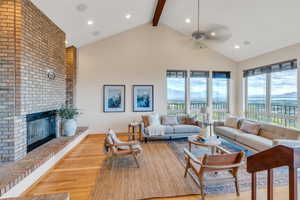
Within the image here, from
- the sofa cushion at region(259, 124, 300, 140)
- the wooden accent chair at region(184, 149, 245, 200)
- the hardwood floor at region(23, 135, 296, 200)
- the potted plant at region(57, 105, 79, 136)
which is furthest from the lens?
the potted plant at region(57, 105, 79, 136)

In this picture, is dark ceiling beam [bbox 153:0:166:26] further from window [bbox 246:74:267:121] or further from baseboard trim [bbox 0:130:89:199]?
baseboard trim [bbox 0:130:89:199]

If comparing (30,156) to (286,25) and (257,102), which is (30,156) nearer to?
(286,25)

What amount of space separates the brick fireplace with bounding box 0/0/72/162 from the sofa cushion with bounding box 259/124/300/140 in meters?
5.60

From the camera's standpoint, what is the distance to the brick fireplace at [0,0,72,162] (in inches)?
105

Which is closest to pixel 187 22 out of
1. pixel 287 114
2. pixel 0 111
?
pixel 287 114

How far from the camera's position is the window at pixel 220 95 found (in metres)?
7.01

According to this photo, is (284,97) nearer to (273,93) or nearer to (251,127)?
(273,93)

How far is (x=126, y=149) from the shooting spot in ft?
12.1

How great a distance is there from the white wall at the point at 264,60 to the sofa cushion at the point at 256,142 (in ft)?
8.50

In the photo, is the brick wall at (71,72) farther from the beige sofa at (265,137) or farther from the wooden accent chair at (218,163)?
the beige sofa at (265,137)

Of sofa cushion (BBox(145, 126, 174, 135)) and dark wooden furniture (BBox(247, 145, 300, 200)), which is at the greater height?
dark wooden furniture (BBox(247, 145, 300, 200))

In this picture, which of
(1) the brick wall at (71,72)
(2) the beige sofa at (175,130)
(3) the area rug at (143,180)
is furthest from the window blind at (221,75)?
(1) the brick wall at (71,72)

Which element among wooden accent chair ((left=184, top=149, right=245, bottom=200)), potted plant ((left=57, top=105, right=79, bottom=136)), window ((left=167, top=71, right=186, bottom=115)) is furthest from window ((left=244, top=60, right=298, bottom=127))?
potted plant ((left=57, top=105, right=79, bottom=136))

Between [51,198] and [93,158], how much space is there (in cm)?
232
